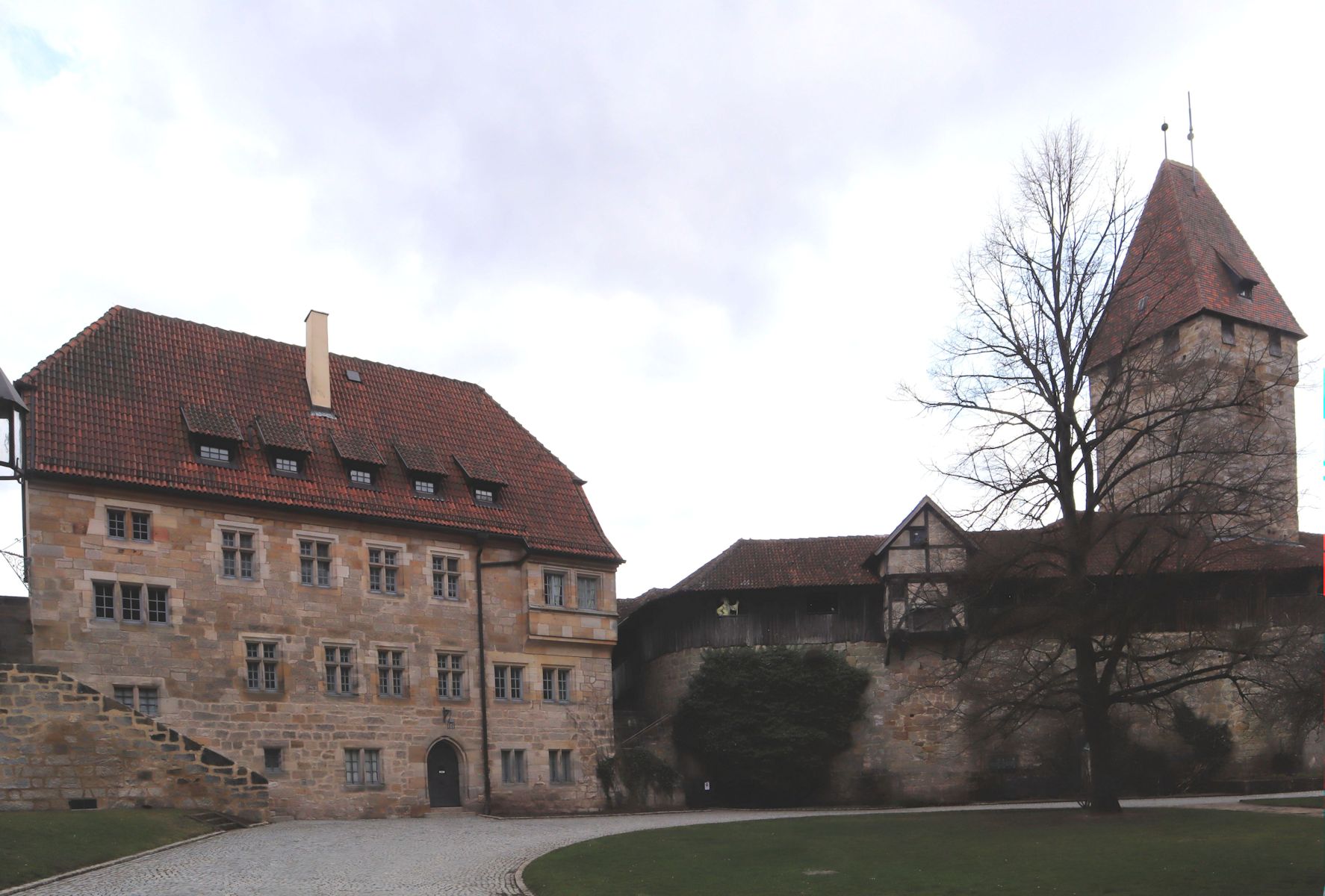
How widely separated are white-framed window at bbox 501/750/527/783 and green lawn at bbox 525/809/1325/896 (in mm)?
8235

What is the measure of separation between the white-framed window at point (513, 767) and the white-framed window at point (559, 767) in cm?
84

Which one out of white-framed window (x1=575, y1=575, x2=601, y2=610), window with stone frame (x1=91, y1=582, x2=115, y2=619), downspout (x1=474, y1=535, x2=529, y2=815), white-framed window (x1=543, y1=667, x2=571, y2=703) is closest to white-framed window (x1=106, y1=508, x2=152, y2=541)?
window with stone frame (x1=91, y1=582, x2=115, y2=619)

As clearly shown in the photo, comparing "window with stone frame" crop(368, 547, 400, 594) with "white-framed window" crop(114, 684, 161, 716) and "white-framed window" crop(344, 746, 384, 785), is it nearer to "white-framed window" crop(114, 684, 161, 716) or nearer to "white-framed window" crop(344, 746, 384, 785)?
"white-framed window" crop(344, 746, 384, 785)

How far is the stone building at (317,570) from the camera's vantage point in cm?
2883

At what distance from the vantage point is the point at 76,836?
21531mm

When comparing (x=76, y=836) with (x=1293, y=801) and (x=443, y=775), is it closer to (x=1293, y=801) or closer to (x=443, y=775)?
(x=443, y=775)

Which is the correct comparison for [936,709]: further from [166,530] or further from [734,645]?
[166,530]

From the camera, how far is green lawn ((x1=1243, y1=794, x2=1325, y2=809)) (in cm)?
3083

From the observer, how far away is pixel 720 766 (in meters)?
39.6

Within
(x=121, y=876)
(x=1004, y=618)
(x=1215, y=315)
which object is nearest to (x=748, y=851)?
(x=1004, y=618)

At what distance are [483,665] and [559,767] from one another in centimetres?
365

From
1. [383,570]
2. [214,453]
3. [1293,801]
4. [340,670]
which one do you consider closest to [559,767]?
[340,670]

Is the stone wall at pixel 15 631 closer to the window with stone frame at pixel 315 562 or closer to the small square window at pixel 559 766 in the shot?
the window with stone frame at pixel 315 562

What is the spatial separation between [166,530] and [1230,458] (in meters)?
22.3
